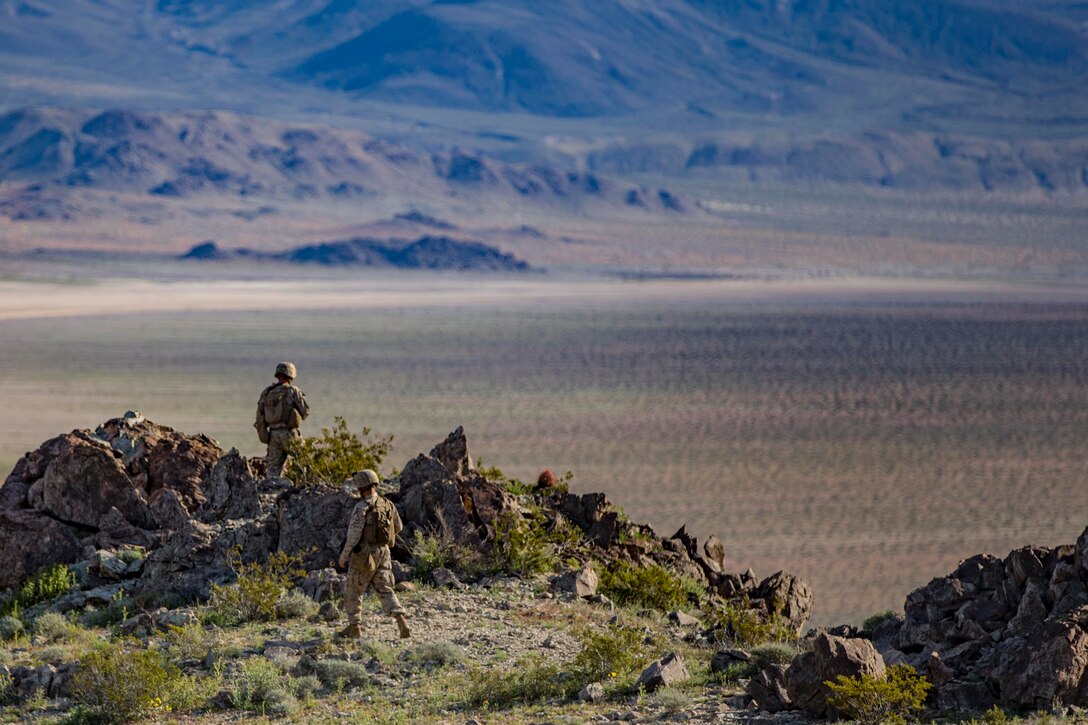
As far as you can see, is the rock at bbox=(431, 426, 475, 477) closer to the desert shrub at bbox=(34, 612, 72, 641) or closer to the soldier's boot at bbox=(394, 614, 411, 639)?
the soldier's boot at bbox=(394, 614, 411, 639)

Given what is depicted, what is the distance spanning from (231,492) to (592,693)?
4116 mm

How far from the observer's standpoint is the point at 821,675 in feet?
29.1

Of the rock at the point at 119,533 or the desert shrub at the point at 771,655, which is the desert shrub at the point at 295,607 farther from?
the desert shrub at the point at 771,655

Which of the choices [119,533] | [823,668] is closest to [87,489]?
[119,533]

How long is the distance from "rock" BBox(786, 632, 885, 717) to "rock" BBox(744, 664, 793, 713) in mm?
50

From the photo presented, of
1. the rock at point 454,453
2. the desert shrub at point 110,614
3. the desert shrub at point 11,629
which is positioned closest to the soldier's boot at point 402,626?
the desert shrub at point 110,614

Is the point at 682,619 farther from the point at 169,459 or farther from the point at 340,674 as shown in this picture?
the point at 169,459

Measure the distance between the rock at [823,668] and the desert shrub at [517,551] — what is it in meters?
3.45

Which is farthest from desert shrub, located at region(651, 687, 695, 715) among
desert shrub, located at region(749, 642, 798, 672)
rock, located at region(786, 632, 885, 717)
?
desert shrub, located at region(749, 642, 798, 672)

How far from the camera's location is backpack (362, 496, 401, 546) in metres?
10.5

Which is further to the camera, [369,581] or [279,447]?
[279,447]

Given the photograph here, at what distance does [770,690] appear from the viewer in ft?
29.9

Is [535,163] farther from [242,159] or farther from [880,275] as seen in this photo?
[880,275]

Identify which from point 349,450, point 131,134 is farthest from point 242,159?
point 349,450
